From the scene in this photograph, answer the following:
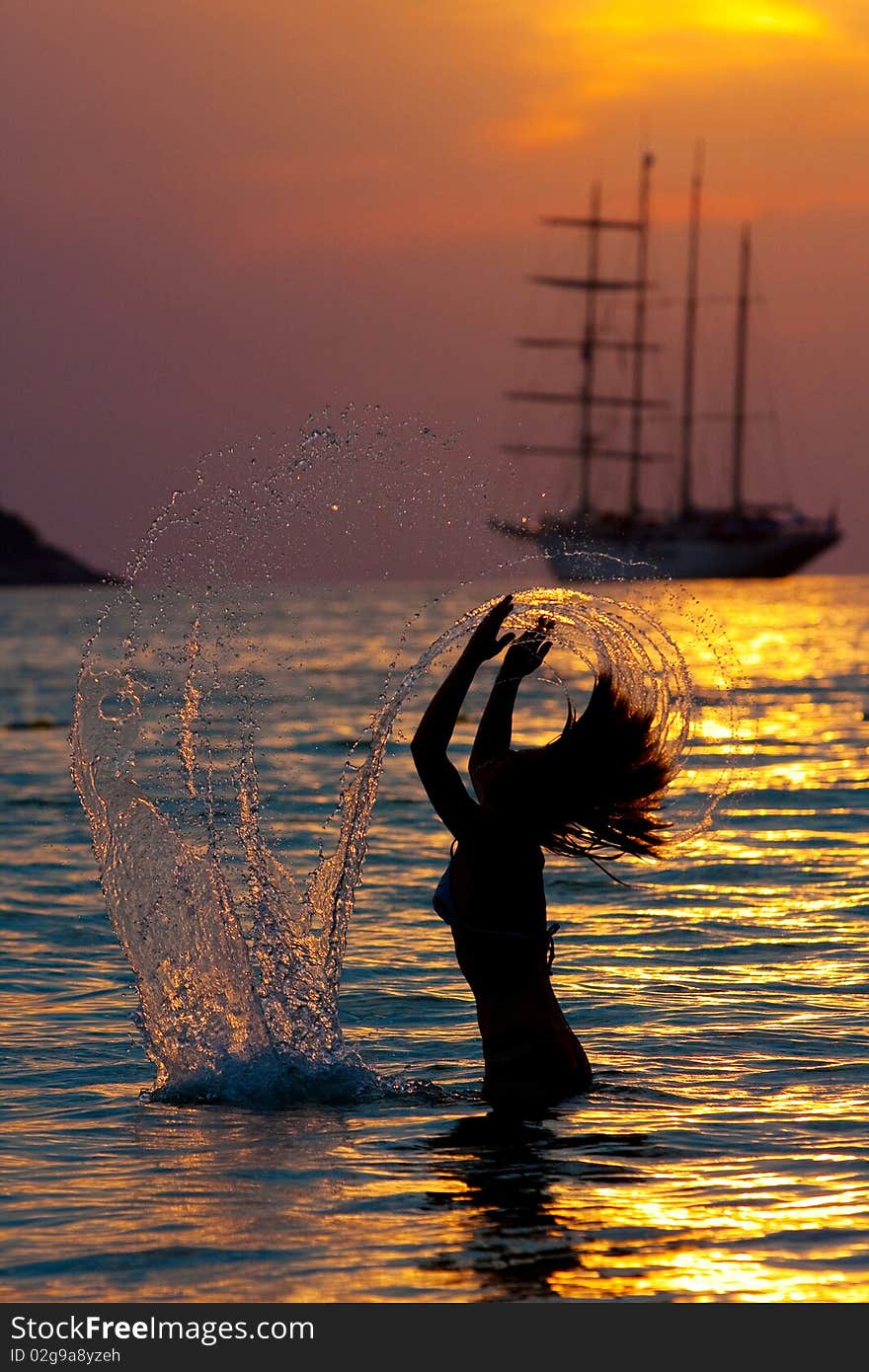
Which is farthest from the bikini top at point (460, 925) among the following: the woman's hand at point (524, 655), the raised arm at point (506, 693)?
the woman's hand at point (524, 655)

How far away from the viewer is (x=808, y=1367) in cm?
601

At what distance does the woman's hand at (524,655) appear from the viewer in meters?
8.30

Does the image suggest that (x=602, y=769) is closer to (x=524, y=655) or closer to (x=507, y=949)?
(x=524, y=655)

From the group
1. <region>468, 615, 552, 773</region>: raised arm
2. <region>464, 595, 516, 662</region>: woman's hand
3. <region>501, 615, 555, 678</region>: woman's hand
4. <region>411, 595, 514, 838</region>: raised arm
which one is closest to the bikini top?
<region>411, 595, 514, 838</region>: raised arm

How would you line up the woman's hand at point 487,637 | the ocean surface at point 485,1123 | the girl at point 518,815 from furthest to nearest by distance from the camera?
the girl at point 518,815 → the woman's hand at point 487,637 → the ocean surface at point 485,1123

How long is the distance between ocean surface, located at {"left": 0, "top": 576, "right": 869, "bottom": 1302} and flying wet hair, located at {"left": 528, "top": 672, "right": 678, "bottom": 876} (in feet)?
2.58

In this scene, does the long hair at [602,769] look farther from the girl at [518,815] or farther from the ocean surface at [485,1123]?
the ocean surface at [485,1123]

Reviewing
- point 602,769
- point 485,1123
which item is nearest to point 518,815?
point 602,769

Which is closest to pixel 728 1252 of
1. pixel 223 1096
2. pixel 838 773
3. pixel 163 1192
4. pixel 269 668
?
pixel 163 1192

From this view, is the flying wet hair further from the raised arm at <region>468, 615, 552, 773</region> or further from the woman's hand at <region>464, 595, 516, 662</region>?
the woman's hand at <region>464, 595, 516, 662</region>

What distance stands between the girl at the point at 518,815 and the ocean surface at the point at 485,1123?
1.87 ft

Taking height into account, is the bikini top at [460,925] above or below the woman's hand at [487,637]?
below

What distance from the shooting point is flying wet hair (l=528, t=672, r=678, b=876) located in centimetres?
832

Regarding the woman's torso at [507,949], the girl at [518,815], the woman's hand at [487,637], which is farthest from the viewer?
the woman's torso at [507,949]
